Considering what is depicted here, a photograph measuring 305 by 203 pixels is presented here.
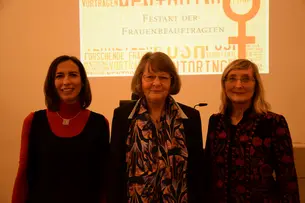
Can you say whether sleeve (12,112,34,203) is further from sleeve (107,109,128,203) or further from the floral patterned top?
the floral patterned top

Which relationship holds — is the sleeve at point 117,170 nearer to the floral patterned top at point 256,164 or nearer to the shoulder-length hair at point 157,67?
the shoulder-length hair at point 157,67

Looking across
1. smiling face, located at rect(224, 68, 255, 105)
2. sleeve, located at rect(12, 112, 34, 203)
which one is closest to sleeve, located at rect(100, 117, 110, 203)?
sleeve, located at rect(12, 112, 34, 203)

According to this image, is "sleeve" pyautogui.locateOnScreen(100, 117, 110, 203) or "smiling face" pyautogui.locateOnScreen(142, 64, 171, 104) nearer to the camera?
"smiling face" pyautogui.locateOnScreen(142, 64, 171, 104)

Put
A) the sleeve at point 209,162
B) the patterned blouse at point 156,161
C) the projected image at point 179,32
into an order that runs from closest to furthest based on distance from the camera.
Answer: the patterned blouse at point 156,161 < the sleeve at point 209,162 < the projected image at point 179,32

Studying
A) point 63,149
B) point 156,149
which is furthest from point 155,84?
point 63,149

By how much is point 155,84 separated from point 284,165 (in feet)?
2.47

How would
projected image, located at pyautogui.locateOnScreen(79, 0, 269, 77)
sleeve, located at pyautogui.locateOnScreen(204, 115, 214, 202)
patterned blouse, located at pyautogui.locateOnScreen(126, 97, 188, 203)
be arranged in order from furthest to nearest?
1. projected image, located at pyautogui.locateOnScreen(79, 0, 269, 77)
2. sleeve, located at pyautogui.locateOnScreen(204, 115, 214, 202)
3. patterned blouse, located at pyautogui.locateOnScreen(126, 97, 188, 203)

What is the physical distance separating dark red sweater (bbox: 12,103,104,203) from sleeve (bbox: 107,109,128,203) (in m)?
0.23

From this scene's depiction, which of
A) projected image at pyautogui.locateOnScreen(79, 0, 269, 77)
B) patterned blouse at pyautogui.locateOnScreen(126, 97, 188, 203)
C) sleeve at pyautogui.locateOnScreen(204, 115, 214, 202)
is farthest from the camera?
projected image at pyautogui.locateOnScreen(79, 0, 269, 77)

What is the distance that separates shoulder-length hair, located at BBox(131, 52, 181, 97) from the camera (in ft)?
4.85

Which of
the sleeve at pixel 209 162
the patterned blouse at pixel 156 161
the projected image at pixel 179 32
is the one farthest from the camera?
the projected image at pixel 179 32

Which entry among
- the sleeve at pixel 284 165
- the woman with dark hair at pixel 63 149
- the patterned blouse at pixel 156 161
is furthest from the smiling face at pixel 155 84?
the sleeve at pixel 284 165

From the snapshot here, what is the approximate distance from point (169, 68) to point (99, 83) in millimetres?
2288

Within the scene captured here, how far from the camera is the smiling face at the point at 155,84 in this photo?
4.80 feet
